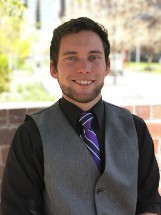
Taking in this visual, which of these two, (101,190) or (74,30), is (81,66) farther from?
(101,190)

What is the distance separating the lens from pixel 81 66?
1720 mm

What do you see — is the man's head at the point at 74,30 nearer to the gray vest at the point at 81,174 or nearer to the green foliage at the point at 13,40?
the gray vest at the point at 81,174

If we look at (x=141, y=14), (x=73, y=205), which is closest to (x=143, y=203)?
(x=73, y=205)

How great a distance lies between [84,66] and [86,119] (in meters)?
0.26

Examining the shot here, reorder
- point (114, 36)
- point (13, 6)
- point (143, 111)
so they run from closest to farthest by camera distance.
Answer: point (143, 111), point (13, 6), point (114, 36)

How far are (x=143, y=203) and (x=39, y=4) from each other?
59.5 feet

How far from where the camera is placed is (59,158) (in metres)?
1.70

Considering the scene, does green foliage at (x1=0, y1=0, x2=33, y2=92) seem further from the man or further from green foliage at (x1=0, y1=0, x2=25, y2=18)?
the man

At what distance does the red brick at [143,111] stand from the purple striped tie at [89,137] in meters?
0.70

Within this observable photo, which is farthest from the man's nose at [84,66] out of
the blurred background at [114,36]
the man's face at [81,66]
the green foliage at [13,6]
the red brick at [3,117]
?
the blurred background at [114,36]


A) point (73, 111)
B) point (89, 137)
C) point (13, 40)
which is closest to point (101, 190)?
point (89, 137)

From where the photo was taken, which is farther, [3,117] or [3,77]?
[3,77]

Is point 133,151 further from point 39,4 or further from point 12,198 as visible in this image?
point 39,4

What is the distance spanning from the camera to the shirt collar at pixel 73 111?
180 centimetres
